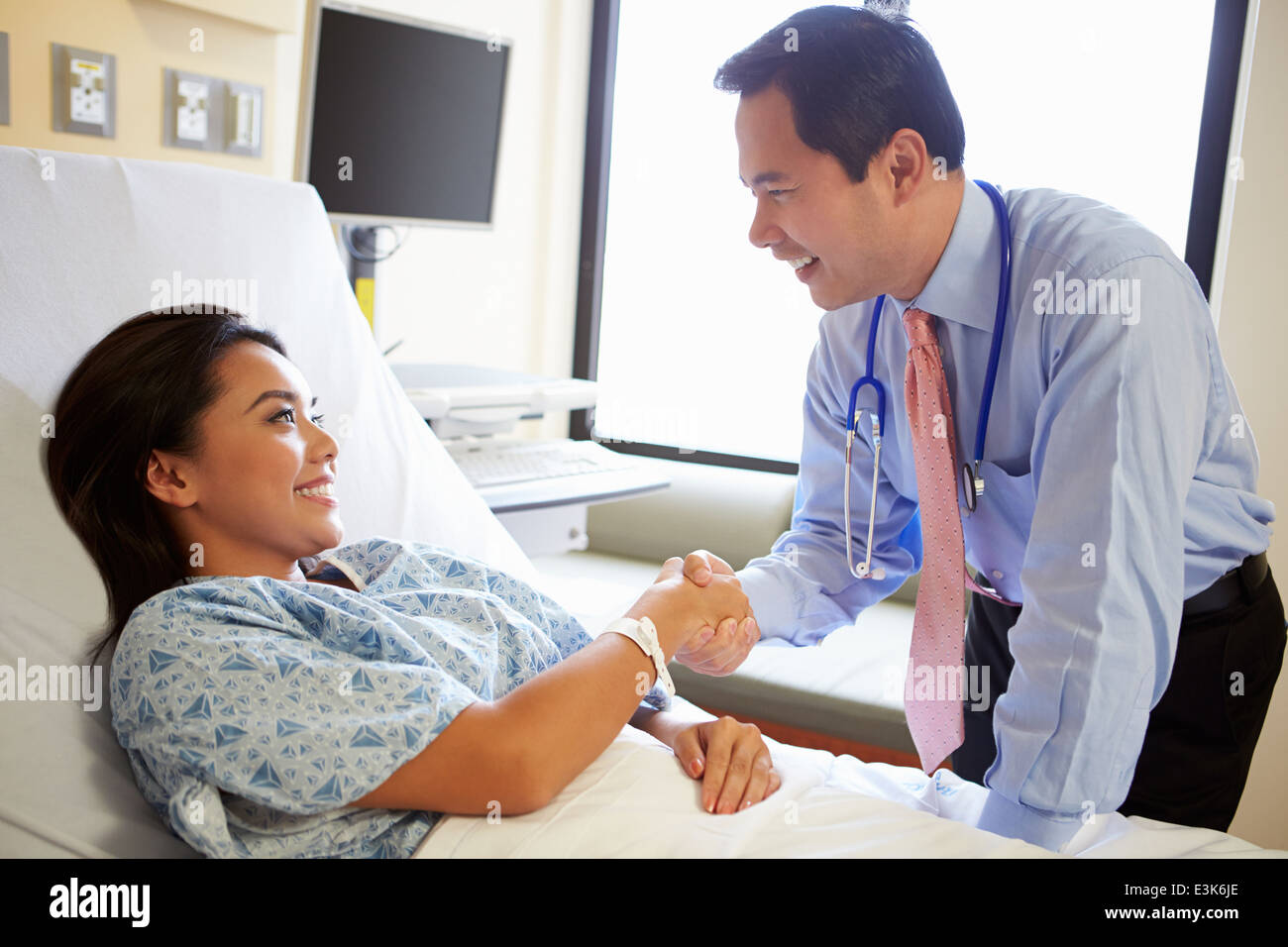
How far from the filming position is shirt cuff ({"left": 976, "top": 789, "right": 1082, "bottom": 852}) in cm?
118

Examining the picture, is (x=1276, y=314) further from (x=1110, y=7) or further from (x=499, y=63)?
(x=499, y=63)

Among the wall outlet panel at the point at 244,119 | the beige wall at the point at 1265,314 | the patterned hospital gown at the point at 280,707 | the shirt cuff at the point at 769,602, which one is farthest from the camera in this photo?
the beige wall at the point at 1265,314

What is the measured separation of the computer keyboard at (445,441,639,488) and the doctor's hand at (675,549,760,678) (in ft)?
3.07

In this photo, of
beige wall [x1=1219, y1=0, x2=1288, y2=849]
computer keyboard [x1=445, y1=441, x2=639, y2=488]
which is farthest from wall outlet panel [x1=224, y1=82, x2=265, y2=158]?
beige wall [x1=1219, y1=0, x2=1288, y2=849]

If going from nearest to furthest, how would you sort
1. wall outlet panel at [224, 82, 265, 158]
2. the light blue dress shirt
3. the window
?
the light blue dress shirt → wall outlet panel at [224, 82, 265, 158] → the window

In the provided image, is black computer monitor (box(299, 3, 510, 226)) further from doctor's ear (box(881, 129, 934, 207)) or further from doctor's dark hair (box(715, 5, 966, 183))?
doctor's ear (box(881, 129, 934, 207))

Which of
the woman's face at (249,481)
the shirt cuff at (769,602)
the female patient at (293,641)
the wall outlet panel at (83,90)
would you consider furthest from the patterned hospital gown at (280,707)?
the wall outlet panel at (83,90)

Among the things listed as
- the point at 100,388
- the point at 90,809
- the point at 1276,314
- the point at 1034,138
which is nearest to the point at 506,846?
the point at 90,809

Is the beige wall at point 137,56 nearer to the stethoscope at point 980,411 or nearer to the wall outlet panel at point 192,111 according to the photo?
the wall outlet panel at point 192,111

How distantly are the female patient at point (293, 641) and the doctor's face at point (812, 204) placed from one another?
0.44m

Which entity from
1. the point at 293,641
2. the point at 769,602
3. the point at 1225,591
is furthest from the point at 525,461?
the point at 1225,591

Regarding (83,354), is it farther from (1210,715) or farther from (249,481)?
(1210,715)

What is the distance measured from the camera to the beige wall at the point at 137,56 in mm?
1904

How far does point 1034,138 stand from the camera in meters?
3.37
